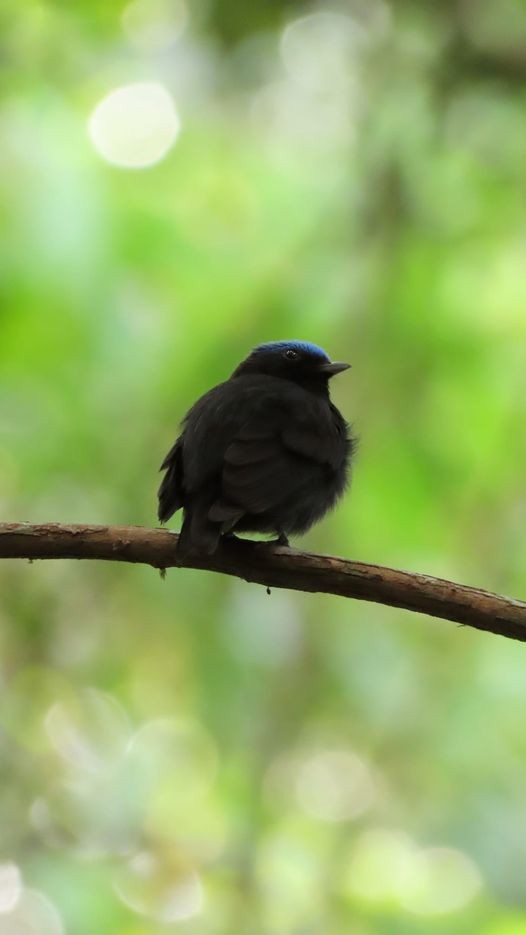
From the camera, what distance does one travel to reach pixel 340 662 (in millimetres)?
5316

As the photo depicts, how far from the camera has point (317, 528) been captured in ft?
18.1

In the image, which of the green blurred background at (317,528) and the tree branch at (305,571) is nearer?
the tree branch at (305,571)

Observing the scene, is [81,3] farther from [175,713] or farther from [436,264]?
[175,713]

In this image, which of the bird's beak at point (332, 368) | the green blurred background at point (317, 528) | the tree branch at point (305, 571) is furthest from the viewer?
the green blurred background at point (317, 528)

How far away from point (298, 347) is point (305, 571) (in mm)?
1738

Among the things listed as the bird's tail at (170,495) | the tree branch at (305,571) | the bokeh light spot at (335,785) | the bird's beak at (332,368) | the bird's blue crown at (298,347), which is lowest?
the bokeh light spot at (335,785)

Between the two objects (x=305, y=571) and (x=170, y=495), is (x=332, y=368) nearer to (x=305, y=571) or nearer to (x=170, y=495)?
(x=170, y=495)

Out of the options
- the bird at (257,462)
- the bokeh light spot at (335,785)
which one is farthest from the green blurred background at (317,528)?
the bird at (257,462)

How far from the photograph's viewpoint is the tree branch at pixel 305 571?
2688 millimetres

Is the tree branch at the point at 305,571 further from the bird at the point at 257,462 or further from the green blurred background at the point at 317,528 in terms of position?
the green blurred background at the point at 317,528

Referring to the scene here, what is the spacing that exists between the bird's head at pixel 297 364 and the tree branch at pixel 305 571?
1448 mm

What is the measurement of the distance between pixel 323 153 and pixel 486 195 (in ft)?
2.86

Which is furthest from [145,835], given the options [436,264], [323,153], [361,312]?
[323,153]

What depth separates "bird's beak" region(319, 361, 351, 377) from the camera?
13.8 ft
